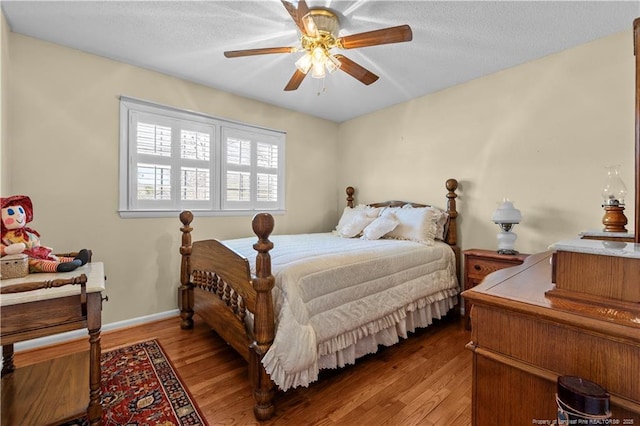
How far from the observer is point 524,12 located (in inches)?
74.8

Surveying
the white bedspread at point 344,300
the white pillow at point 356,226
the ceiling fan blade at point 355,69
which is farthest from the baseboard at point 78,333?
the ceiling fan blade at point 355,69

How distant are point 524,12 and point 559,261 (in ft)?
6.57

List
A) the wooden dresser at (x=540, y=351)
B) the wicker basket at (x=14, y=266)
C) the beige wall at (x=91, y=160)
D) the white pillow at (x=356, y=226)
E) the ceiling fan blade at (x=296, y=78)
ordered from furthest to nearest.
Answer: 1. the white pillow at (x=356, y=226)
2. the beige wall at (x=91, y=160)
3. the ceiling fan blade at (x=296, y=78)
4. the wicker basket at (x=14, y=266)
5. the wooden dresser at (x=540, y=351)

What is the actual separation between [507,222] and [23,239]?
3.27 m

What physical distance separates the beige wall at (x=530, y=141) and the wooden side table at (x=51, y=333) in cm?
316

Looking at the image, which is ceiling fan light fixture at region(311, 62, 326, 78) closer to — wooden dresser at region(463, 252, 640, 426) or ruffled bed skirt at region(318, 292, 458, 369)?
wooden dresser at region(463, 252, 640, 426)

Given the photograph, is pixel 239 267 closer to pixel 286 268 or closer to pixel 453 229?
pixel 286 268

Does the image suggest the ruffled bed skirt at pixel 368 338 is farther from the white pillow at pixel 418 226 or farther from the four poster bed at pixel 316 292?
the white pillow at pixel 418 226

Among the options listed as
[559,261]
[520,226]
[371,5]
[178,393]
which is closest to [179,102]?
[371,5]

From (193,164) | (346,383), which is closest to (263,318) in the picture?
(346,383)

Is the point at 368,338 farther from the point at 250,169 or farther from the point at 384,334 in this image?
the point at 250,169

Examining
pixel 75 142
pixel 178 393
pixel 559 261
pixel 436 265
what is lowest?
pixel 178 393

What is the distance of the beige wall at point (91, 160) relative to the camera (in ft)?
7.29

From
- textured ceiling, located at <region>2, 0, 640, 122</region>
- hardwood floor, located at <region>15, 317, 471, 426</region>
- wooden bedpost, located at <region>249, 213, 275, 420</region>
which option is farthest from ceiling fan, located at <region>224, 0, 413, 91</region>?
hardwood floor, located at <region>15, 317, 471, 426</region>
